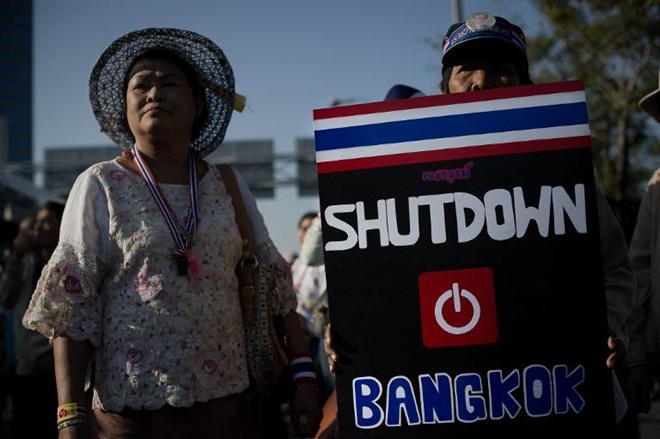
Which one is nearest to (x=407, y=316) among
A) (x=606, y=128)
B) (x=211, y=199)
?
(x=211, y=199)

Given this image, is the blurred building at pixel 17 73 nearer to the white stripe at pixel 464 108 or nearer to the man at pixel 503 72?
the man at pixel 503 72

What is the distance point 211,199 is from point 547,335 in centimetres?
112

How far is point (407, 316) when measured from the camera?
A: 213 cm

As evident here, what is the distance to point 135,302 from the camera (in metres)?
2.43

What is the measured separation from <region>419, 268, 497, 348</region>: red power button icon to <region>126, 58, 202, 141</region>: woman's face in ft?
3.36

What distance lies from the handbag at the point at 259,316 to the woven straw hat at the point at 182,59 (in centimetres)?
30

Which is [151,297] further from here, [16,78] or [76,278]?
[16,78]

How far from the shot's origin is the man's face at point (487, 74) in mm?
2605

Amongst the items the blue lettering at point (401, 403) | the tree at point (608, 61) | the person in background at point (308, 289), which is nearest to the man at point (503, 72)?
the blue lettering at point (401, 403)

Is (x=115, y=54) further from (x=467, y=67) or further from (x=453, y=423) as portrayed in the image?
(x=453, y=423)

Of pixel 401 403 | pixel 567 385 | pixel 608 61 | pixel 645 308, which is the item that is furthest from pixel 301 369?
pixel 608 61

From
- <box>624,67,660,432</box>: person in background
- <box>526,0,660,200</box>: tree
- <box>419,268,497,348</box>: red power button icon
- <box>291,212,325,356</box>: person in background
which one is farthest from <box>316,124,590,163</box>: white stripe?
<box>526,0,660,200</box>: tree

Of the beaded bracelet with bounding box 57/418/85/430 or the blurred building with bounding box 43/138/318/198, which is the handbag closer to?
the beaded bracelet with bounding box 57/418/85/430

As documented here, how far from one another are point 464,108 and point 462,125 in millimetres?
46
